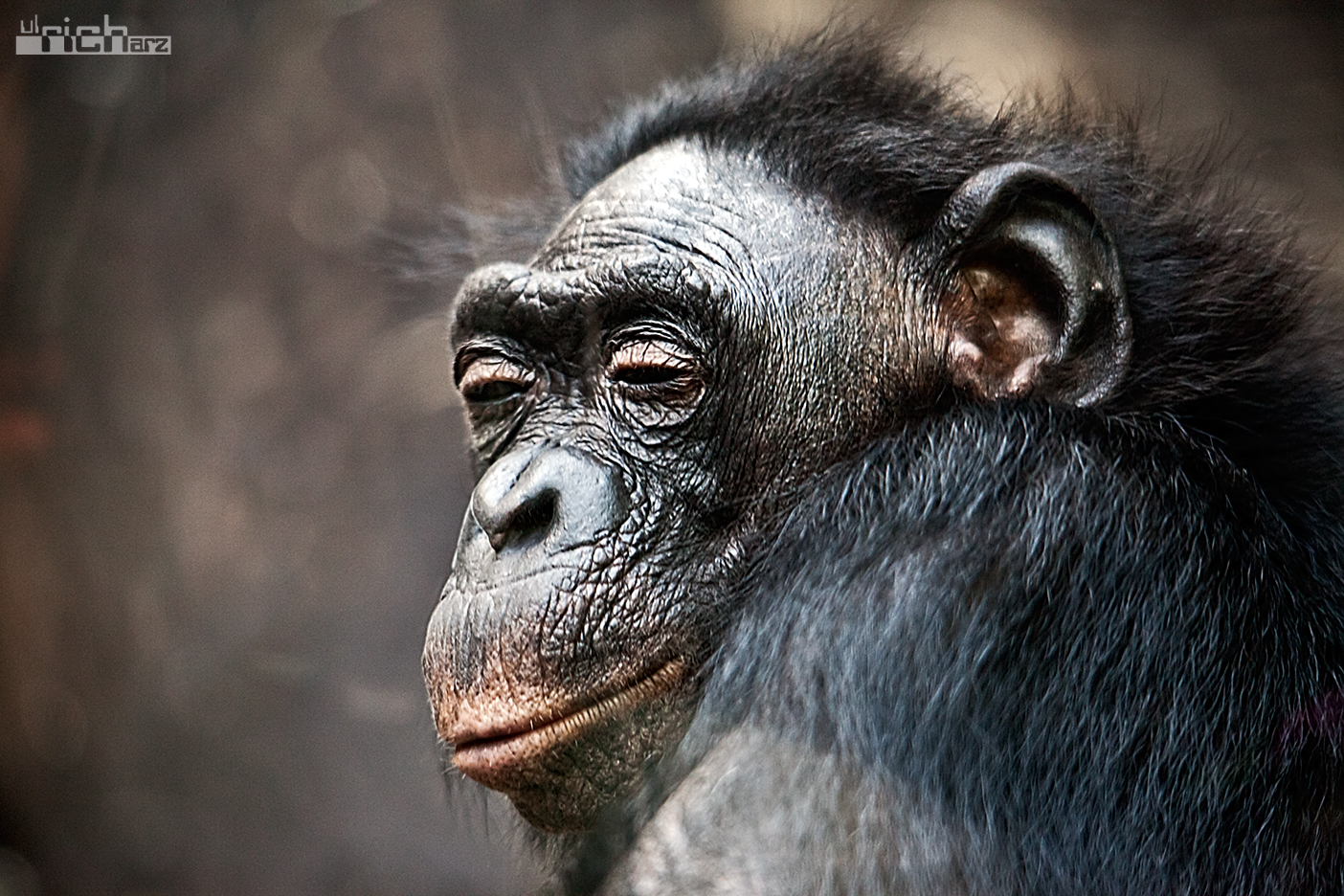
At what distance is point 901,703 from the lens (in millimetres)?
1462

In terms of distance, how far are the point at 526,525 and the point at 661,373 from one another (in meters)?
0.31

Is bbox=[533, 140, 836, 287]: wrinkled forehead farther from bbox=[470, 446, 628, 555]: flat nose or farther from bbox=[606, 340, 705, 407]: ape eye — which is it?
bbox=[470, 446, 628, 555]: flat nose

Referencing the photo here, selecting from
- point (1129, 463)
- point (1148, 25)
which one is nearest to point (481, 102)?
point (1148, 25)

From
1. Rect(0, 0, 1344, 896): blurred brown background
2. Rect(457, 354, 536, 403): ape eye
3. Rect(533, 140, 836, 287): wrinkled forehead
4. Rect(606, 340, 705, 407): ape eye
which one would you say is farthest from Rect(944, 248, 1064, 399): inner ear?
Rect(0, 0, 1344, 896): blurred brown background

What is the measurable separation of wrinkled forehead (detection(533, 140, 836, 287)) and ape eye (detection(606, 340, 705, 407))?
139mm

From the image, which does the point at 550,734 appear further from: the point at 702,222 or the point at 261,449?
the point at 261,449

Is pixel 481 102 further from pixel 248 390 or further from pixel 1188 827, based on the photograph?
pixel 1188 827

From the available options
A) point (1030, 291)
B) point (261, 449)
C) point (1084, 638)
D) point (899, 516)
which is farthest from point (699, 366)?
point (261, 449)

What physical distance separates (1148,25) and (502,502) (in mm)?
3334

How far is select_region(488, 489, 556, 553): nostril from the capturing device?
173 cm

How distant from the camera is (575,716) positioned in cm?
167

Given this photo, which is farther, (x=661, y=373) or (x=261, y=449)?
(x=261, y=449)

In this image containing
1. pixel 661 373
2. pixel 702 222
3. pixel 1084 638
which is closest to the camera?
pixel 1084 638

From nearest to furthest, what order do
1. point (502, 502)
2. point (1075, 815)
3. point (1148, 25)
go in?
point (1075, 815), point (502, 502), point (1148, 25)
